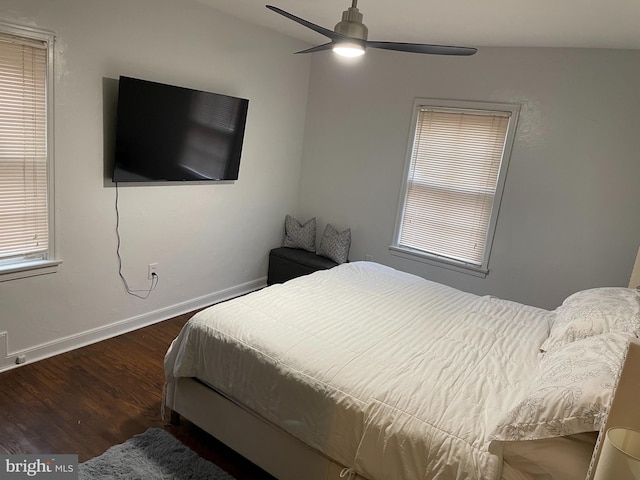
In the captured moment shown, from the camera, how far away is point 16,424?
7.66 ft

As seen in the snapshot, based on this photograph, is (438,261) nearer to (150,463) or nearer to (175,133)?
(175,133)

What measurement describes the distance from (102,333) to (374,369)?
232cm

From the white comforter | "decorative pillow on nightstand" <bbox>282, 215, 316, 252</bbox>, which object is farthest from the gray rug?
"decorative pillow on nightstand" <bbox>282, 215, 316, 252</bbox>

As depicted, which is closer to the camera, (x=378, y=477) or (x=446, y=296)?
(x=378, y=477)

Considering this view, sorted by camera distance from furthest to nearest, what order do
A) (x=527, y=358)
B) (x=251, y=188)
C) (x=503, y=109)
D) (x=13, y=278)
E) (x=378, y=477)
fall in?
(x=251, y=188), (x=503, y=109), (x=13, y=278), (x=527, y=358), (x=378, y=477)

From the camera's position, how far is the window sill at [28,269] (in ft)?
8.74

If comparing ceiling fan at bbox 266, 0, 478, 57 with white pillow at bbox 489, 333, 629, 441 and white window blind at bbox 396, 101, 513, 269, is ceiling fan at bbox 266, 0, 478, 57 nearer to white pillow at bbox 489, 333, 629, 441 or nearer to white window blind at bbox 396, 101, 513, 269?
white pillow at bbox 489, 333, 629, 441

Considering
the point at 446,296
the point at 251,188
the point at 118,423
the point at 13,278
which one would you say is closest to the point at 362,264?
the point at 446,296

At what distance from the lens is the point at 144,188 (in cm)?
335

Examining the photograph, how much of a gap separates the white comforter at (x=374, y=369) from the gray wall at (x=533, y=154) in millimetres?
1054

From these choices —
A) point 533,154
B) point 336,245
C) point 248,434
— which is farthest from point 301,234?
Answer: point 248,434

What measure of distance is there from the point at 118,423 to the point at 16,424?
0.51 m

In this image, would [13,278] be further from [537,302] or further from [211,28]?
[537,302]

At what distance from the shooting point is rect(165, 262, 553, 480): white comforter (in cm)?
164
